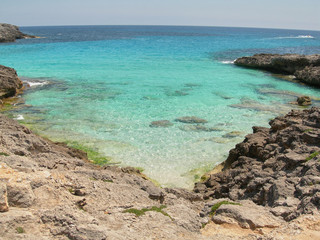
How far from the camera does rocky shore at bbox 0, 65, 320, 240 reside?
21.1ft

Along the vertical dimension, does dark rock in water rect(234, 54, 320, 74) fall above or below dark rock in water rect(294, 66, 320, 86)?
above

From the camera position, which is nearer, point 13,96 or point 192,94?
point 13,96

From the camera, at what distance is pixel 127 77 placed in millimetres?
39750

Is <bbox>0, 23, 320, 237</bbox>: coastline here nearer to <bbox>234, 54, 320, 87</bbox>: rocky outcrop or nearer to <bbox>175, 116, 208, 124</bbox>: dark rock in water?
<bbox>175, 116, 208, 124</bbox>: dark rock in water

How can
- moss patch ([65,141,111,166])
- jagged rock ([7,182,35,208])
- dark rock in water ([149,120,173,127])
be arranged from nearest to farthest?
jagged rock ([7,182,35,208]) < moss patch ([65,141,111,166]) < dark rock in water ([149,120,173,127])

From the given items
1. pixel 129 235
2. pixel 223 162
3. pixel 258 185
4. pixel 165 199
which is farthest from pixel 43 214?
pixel 223 162

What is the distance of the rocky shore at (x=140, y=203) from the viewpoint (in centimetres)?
645

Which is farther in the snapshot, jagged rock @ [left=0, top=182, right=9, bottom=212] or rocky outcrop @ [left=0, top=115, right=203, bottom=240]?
jagged rock @ [left=0, top=182, right=9, bottom=212]

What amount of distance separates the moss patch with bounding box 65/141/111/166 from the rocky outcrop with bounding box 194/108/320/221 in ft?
17.6

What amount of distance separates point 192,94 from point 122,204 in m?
24.2

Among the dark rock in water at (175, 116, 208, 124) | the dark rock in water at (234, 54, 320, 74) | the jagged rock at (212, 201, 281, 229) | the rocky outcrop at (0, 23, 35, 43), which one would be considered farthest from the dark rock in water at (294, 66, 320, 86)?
the rocky outcrop at (0, 23, 35, 43)

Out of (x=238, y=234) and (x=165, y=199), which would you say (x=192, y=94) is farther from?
(x=238, y=234)

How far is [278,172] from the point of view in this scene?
11117 mm

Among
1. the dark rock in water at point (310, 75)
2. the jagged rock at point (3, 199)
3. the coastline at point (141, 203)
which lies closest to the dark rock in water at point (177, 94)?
the dark rock in water at point (310, 75)
